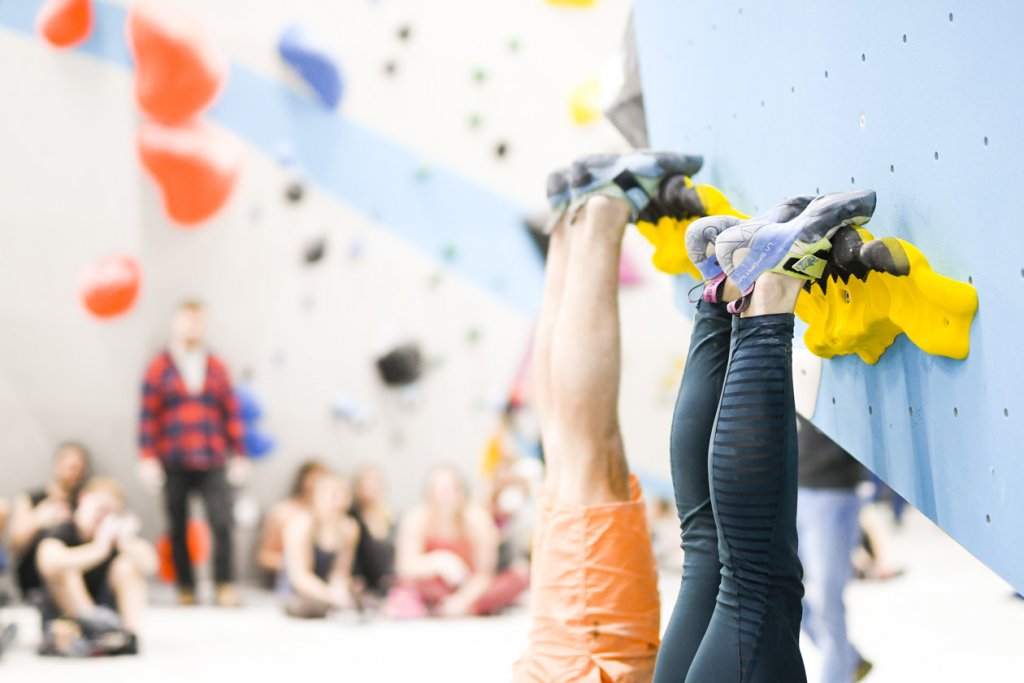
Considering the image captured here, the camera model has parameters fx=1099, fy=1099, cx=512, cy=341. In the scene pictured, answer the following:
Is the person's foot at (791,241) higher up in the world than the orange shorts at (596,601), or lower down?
higher up

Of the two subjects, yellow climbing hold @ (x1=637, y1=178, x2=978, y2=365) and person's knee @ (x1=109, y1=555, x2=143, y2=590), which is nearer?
yellow climbing hold @ (x1=637, y1=178, x2=978, y2=365)

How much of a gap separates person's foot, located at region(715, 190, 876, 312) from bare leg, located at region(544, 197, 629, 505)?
56cm

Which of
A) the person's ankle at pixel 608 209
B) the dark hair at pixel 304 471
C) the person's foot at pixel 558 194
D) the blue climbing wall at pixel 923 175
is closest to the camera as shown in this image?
the blue climbing wall at pixel 923 175

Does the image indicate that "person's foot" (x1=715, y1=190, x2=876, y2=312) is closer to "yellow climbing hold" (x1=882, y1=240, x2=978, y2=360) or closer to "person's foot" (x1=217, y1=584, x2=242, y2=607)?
"yellow climbing hold" (x1=882, y1=240, x2=978, y2=360)

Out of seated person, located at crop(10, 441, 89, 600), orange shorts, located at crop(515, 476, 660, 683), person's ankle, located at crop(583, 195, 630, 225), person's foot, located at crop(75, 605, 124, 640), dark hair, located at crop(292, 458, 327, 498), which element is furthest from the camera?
dark hair, located at crop(292, 458, 327, 498)

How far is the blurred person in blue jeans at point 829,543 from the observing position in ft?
7.88

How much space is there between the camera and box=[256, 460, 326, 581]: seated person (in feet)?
14.3

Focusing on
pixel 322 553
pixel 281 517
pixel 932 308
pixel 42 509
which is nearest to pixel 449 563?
pixel 322 553

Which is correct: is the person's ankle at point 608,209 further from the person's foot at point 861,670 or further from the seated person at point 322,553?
the seated person at point 322,553

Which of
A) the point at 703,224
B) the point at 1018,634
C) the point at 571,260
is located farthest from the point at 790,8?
the point at 1018,634

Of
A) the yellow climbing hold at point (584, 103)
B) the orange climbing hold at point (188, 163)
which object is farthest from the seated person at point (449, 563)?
the yellow climbing hold at point (584, 103)

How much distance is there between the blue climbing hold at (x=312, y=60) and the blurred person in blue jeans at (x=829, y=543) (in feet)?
9.18

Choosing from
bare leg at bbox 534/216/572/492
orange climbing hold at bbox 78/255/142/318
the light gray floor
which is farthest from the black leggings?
orange climbing hold at bbox 78/255/142/318

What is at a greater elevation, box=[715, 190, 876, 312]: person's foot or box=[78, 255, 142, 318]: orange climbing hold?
box=[78, 255, 142, 318]: orange climbing hold
